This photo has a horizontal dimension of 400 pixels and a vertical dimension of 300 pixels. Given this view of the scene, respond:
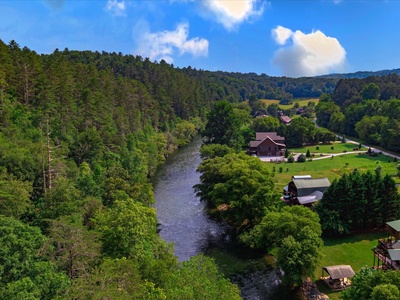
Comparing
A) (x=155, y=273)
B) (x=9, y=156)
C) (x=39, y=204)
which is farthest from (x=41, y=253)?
(x=9, y=156)

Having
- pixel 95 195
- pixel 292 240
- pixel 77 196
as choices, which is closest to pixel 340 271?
pixel 292 240

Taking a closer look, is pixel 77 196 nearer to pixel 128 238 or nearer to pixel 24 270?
pixel 128 238

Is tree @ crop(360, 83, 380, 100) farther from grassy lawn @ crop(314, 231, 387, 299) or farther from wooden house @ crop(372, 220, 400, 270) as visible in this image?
wooden house @ crop(372, 220, 400, 270)

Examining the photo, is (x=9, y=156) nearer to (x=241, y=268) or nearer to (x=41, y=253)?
(x=41, y=253)

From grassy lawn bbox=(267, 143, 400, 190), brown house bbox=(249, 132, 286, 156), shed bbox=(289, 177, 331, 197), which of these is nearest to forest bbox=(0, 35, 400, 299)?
shed bbox=(289, 177, 331, 197)

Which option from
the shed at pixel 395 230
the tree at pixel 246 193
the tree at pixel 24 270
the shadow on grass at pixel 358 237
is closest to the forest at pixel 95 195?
the tree at pixel 24 270
